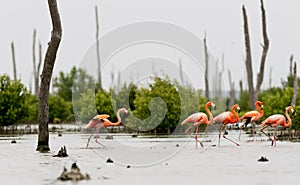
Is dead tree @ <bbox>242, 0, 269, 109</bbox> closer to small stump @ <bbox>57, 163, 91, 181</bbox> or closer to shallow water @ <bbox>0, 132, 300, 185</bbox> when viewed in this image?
shallow water @ <bbox>0, 132, 300, 185</bbox>

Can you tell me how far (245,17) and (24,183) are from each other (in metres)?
27.2

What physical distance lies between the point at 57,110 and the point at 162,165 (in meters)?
31.4

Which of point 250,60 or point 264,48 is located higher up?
point 264,48

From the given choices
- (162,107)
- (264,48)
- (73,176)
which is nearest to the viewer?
(73,176)

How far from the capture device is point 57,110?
43.8 meters

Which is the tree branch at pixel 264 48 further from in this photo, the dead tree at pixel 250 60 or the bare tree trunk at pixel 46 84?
the bare tree trunk at pixel 46 84

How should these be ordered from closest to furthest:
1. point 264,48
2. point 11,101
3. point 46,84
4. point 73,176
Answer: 1. point 73,176
2. point 46,84
3. point 11,101
4. point 264,48

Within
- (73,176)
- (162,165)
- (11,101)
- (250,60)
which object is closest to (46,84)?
(162,165)

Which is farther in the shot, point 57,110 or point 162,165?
point 57,110

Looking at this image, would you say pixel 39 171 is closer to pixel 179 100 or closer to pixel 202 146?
pixel 202 146

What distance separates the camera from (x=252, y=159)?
14.4m

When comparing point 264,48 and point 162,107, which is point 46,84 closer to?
point 162,107

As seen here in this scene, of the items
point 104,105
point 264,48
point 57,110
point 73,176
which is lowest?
point 73,176

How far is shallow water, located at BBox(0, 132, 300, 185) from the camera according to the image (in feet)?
35.1
